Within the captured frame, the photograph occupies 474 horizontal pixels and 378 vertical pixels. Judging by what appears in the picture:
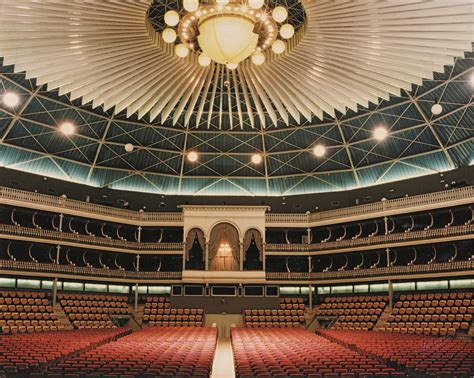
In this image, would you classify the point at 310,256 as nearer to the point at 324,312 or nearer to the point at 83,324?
the point at 324,312

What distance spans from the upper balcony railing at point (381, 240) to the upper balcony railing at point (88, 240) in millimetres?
8339

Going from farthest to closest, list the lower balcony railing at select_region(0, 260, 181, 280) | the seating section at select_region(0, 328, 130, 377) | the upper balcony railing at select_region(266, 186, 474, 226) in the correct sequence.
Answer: the upper balcony railing at select_region(266, 186, 474, 226) → the lower balcony railing at select_region(0, 260, 181, 280) → the seating section at select_region(0, 328, 130, 377)

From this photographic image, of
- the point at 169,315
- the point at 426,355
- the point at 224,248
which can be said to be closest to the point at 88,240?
the point at 169,315

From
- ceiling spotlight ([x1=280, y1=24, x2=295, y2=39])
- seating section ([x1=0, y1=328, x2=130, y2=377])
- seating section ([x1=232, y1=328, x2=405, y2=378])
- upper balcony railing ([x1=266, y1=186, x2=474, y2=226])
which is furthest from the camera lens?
upper balcony railing ([x1=266, y1=186, x2=474, y2=226])

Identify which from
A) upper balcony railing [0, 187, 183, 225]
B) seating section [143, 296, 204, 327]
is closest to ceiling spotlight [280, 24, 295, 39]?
upper balcony railing [0, 187, 183, 225]

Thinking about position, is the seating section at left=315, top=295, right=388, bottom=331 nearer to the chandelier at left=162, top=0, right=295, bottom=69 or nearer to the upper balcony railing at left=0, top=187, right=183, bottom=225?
the upper balcony railing at left=0, top=187, right=183, bottom=225

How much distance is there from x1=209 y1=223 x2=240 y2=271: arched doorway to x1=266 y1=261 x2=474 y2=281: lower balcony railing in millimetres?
3065

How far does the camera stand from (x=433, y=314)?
31.9 meters

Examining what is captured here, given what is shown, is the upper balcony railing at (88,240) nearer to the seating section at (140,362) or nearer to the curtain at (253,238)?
the curtain at (253,238)

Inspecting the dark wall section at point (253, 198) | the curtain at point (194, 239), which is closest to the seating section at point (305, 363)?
the dark wall section at point (253, 198)

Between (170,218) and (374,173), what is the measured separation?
16.3 meters

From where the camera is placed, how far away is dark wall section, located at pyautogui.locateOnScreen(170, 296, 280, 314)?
3894 cm

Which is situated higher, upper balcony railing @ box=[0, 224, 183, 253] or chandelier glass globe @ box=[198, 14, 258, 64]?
chandelier glass globe @ box=[198, 14, 258, 64]

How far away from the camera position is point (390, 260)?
38.5 m
